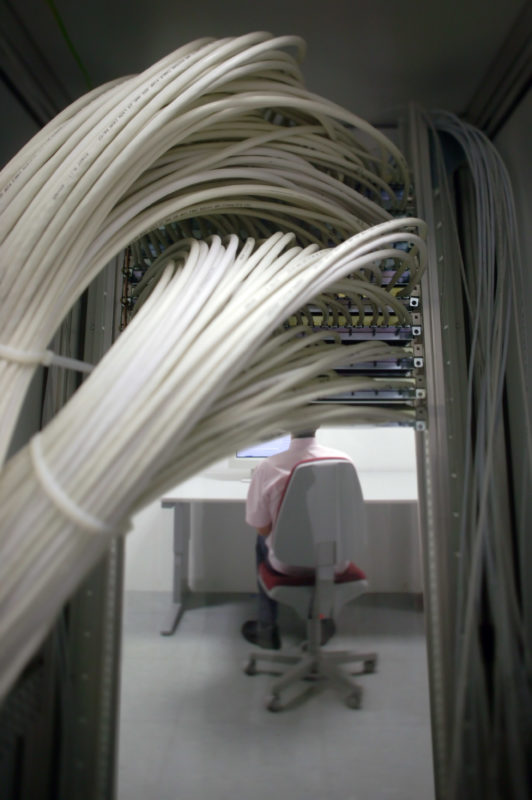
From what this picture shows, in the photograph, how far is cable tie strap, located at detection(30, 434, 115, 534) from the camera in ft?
1.13

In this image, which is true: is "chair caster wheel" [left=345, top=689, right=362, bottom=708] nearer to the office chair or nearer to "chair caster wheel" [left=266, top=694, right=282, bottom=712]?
the office chair

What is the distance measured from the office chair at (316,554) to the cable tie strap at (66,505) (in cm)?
32

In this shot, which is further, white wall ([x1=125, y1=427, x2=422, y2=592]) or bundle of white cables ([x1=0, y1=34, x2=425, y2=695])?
white wall ([x1=125, y1=427, x2=422, y2=592])

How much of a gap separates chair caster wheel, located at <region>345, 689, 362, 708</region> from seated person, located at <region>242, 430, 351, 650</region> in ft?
0.34

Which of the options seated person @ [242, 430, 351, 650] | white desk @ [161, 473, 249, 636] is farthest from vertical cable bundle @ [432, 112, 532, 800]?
white desk @ [161, 473, 249, 636]

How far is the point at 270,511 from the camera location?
63 cm

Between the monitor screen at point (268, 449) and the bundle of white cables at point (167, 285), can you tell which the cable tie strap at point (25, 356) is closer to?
the bundle of white cables at point (167, 285)

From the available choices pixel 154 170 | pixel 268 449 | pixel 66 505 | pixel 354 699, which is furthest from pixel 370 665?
pixel 154 170

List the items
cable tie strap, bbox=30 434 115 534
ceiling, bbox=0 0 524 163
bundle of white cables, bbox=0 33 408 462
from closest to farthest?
cable tie strap, bbox=30 434 115 534
bundle of white cables, bbox=0 33 408 462
ceiling, bbox=0 0 524 163

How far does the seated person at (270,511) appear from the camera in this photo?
61cm

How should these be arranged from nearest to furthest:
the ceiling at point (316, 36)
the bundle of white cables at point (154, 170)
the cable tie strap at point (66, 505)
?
1. the cable tie strap at point (66, 505)
2. the bundle of white cables at point (154, 170)
3. the ceiling at point (316, 36)

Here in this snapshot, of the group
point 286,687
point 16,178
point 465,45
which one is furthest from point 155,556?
point 465,45

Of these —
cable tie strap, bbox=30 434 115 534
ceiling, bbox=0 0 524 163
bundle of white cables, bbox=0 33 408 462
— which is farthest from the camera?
ceiling, bbox=0 0 524 163

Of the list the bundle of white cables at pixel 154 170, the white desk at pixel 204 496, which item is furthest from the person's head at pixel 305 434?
the bundle of white cables at pixel 154 170
